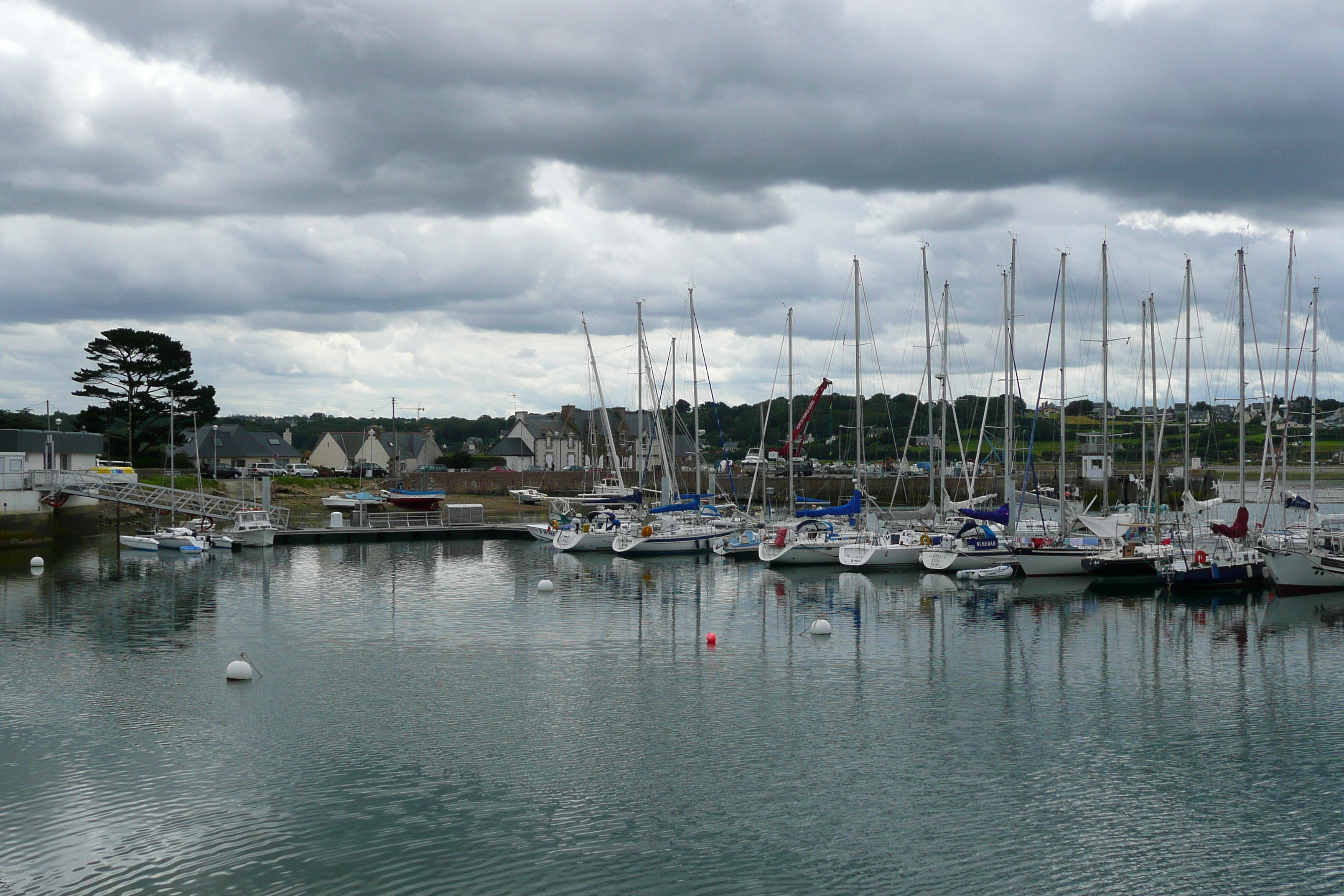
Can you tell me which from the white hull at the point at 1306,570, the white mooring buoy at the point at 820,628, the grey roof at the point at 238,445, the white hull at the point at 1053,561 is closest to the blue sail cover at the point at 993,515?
the white hull at the point at 1053,561

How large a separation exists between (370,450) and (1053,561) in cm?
11440

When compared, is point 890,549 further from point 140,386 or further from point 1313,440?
point 140,386

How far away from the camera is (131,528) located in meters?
74.9

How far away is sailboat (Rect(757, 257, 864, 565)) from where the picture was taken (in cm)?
5822

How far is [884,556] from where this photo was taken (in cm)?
5584

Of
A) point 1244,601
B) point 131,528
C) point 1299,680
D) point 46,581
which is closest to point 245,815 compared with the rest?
point 1299,680

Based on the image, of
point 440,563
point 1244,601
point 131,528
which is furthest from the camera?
point 131,528

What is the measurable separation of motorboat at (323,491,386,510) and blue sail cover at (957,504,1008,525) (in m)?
49.8

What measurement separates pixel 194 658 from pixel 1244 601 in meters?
40.8

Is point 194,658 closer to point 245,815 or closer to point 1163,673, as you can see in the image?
point 245,815

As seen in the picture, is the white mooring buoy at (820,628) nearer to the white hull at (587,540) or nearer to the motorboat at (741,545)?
the motorboat at (741,545)

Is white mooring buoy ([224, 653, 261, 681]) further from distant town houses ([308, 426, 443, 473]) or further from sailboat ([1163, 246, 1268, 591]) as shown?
distant town houses ([308, 426, 443, 473])

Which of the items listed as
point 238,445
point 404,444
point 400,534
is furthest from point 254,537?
point 404,444

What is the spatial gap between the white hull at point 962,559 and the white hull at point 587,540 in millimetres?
19933
